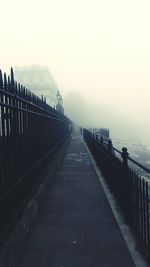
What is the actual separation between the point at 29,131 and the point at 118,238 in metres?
2.65

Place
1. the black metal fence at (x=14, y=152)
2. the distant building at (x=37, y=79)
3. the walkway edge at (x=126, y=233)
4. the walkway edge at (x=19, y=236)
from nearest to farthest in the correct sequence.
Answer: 1. the walkway edge at (x=19, y=236)
2. the walkway edge at (x=126, y=233)
3. the black metal fence at (x=14, y=152)
4. the distant building at (x=37, y=79)

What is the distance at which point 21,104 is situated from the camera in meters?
5.43

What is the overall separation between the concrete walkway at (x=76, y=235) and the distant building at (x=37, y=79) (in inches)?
4416

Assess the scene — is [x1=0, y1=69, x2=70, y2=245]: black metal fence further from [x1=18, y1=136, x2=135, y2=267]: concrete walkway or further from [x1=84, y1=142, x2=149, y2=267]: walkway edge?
[x1=84, y1=142, x2=149, y2=267]: walkway edge

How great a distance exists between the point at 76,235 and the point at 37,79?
13361 cm

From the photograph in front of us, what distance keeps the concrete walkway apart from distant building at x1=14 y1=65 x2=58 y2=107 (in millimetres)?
112167

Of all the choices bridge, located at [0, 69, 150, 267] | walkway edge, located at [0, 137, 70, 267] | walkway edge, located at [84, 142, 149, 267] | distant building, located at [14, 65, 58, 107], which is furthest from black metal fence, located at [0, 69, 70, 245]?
distant building, located at [14, 65, 58, 107]

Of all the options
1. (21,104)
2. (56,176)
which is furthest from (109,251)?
(56,176)

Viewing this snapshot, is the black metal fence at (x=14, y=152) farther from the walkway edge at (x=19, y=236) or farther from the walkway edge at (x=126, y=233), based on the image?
the walkway edge at (x=126, y=233)

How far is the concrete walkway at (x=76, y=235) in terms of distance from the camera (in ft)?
13.2

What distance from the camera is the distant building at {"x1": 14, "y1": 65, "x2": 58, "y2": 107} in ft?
403

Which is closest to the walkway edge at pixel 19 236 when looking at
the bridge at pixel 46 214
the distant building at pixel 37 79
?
the bridge at pixel 46 214

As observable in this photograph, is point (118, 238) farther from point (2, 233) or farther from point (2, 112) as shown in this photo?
point (2, 112)

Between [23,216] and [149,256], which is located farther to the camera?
[23,216]
